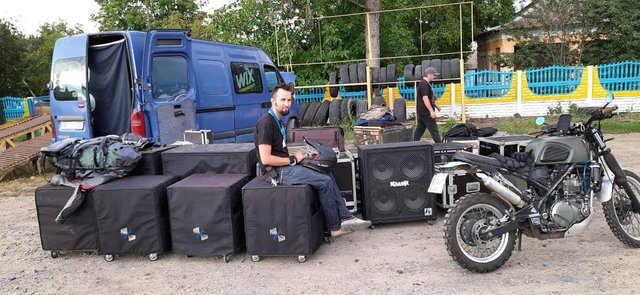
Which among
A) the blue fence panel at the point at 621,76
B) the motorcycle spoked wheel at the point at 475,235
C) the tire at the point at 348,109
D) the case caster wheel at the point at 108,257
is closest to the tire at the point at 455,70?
the tire at the point at 348,109

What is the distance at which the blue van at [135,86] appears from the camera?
25.8 ft

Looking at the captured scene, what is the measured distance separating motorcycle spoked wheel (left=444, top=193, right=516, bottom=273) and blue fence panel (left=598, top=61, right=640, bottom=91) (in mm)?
14052

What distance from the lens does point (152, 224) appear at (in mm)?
4922

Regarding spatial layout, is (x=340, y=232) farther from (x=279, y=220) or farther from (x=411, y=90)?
(x=411, y=90)

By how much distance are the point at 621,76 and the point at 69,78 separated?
51.7 ft

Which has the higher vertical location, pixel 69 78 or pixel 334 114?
pixel 69 78

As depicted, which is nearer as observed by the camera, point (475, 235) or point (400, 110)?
point (475, 235)

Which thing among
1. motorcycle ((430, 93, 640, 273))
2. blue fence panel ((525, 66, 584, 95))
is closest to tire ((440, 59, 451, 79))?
blue fence panel ((525, 66, 584, 95))

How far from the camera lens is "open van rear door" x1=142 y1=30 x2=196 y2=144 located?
25.7 ft

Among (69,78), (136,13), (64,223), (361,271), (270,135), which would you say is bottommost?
(361,271)

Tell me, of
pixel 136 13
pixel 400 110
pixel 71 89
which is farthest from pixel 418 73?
pixel 136 13

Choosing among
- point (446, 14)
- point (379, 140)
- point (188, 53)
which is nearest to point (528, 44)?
point (446, 14)

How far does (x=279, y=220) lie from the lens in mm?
4723

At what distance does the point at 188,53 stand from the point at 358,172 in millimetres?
4119
